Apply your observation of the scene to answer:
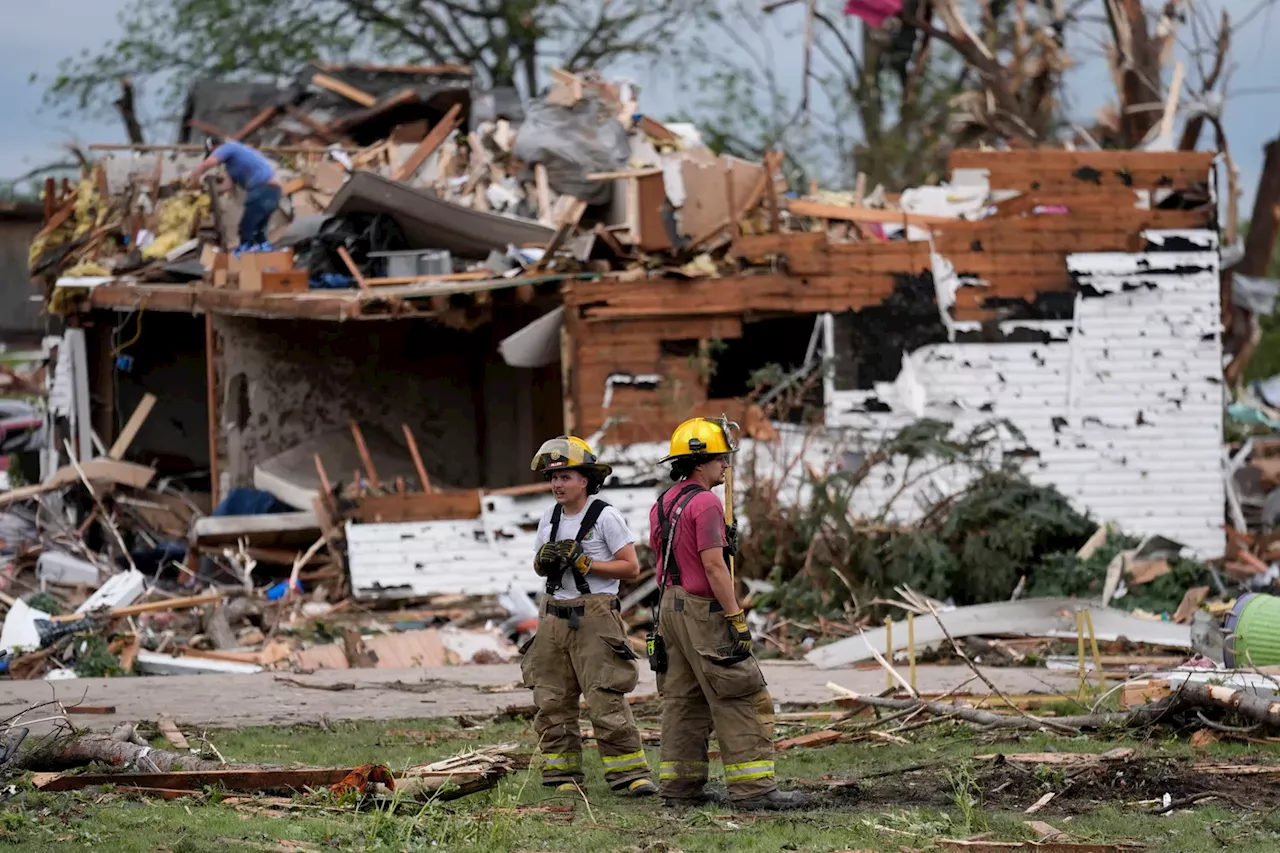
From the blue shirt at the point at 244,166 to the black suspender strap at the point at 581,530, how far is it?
10578 mm

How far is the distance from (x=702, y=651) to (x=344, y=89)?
16817 millimetres

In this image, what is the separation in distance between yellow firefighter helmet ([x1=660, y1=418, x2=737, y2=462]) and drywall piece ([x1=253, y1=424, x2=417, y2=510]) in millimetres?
9330

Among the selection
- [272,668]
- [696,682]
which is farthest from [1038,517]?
[696,682]

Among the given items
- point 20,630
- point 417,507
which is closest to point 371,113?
point 417,507

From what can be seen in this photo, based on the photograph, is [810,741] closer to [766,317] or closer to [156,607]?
[156,607]

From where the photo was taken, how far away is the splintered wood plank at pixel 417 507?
15.3 m

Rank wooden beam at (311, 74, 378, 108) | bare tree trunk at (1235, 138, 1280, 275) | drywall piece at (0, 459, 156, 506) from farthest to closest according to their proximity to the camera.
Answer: bare tree trunk at (1235, 138, 1280, 275), wooden beam at (311, 74, 378, 108), drywall piece at (0, 459, 156, 506)

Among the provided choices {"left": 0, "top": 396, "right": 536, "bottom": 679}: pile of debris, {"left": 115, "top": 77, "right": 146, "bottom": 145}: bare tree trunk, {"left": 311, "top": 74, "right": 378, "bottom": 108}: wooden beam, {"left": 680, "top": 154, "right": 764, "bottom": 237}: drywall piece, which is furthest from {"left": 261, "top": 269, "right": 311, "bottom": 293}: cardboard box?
{"left": 115, "top": 77, "right": 146, "bottom": 145}: bare tree trunk

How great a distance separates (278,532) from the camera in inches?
629

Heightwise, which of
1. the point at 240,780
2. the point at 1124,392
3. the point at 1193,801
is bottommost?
the point at 1193,801

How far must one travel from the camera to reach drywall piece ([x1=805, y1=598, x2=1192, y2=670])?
11.9m

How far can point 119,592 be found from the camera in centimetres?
1358

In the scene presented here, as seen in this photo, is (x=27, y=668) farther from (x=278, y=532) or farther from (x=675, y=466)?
(x=675, y=466)

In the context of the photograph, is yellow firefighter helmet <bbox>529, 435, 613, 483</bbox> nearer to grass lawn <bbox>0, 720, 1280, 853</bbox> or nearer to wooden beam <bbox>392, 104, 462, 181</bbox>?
grass lawn <bbox>0, 720, 1280, 853</bbox>
